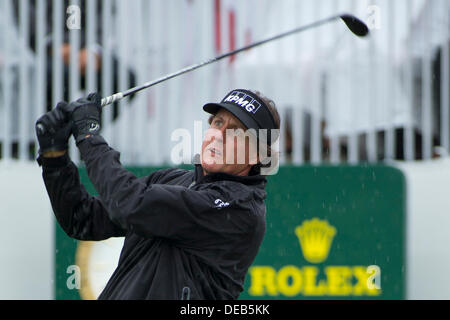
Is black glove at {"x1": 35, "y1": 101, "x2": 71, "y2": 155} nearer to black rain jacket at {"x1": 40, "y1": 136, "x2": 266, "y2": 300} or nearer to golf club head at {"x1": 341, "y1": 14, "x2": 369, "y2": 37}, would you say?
black rain jacket at {"x1": 40, "y1": 136, "x2": 266, "y2": 300}

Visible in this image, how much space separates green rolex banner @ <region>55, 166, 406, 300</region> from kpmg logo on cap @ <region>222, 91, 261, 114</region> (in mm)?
2718

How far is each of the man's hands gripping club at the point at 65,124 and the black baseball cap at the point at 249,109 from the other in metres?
0.50

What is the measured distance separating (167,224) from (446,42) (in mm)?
3876

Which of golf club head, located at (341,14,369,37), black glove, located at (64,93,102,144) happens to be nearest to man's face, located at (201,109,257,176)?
black glove, located at (64,93,102,144)

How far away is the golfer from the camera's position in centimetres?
302

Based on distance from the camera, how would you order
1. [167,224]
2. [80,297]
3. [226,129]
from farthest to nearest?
[80,297] → [226,129] → [167,224]

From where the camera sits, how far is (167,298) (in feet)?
10.0

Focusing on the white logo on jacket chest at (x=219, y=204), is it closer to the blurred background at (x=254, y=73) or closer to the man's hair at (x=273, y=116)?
the man's hair at (x=273, y=116)

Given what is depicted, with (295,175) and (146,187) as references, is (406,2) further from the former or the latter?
(146,187)

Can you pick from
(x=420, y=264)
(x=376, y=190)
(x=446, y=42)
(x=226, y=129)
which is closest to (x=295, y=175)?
(x=376, y=190)

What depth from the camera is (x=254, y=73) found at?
626 cm

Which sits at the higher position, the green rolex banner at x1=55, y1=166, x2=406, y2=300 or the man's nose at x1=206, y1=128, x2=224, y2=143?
the man's nose at x1=206, y1=128, x2=224, y2=143

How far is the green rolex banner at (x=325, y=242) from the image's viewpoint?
6070 millimetres

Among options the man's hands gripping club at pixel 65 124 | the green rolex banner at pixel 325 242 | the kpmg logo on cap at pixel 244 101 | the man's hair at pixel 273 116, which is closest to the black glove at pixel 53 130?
the man's hands gripping club at pixel 65 124
